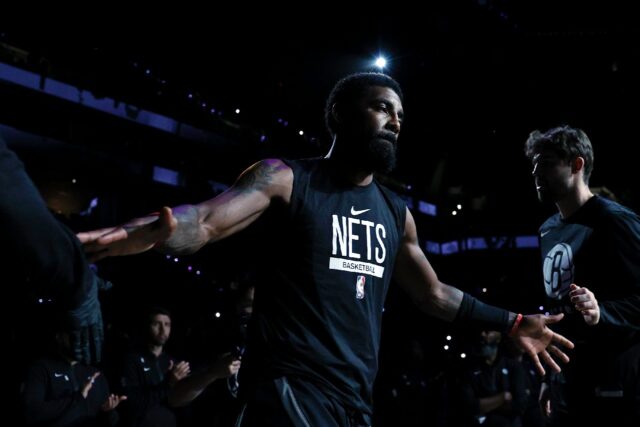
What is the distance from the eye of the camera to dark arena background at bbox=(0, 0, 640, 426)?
7.39m

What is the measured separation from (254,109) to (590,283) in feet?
20.5

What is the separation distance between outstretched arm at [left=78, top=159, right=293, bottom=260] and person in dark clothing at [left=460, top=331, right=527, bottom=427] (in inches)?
217

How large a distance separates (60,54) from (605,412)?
6281 mm

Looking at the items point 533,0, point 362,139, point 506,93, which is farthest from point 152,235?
point 506,93

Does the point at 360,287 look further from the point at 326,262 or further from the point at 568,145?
the point at 568,145

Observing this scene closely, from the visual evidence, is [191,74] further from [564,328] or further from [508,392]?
[564,328]

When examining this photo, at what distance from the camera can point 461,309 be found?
117 inches

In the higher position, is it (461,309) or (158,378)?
(461,309)

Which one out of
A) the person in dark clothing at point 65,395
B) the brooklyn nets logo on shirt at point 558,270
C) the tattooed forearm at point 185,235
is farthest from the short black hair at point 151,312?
the tattooed forearm at point 185,235

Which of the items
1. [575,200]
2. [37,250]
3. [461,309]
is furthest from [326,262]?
[575,200]

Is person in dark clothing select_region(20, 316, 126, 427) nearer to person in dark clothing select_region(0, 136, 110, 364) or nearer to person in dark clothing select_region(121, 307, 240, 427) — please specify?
person in dark clothing select_region(121, 307, 240, 427)

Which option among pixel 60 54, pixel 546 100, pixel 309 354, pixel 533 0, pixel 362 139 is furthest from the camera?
pixel 546 100

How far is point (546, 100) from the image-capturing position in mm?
9531

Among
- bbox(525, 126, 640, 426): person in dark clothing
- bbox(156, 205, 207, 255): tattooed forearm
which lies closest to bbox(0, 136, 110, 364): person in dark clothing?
bbox(156, 205, 207, 255): tattooed forearm
